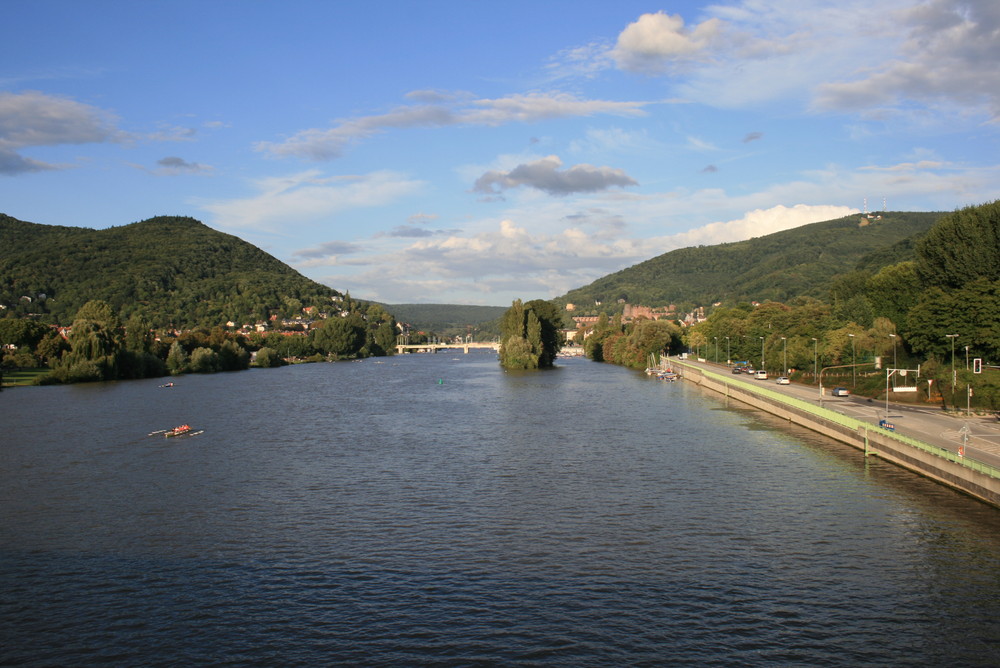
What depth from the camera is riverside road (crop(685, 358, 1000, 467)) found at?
1544 inches

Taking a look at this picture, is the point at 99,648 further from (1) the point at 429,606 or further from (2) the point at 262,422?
(2) the point at 262,422

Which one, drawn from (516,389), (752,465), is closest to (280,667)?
(752,465)

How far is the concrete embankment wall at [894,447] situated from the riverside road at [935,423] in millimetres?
1183

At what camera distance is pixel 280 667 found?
749 inches

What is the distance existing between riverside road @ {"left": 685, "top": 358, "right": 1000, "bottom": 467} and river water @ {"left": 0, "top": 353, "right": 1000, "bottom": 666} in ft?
9.91

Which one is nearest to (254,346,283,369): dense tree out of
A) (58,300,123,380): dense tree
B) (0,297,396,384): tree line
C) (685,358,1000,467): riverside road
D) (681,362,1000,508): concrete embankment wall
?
(0,297,396,384): tree line

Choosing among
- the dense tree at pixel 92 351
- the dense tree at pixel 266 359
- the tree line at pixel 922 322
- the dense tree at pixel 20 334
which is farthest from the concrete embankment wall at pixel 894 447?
the dense tree at pixel 266 359

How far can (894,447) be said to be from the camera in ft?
143

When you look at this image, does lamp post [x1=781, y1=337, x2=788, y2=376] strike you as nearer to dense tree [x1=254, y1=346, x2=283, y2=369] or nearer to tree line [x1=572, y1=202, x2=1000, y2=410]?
tree line [x1=572, y1=202, x2=1000, y2=410]

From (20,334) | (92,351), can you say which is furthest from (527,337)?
(20,334)

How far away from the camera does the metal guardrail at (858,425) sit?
3434 centimetres

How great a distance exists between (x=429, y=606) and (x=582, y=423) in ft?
134

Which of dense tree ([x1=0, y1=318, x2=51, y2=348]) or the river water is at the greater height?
dense tree ([x1=0, y1=318, x2=51, y2=348])

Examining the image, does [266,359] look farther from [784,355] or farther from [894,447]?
[894,447]
